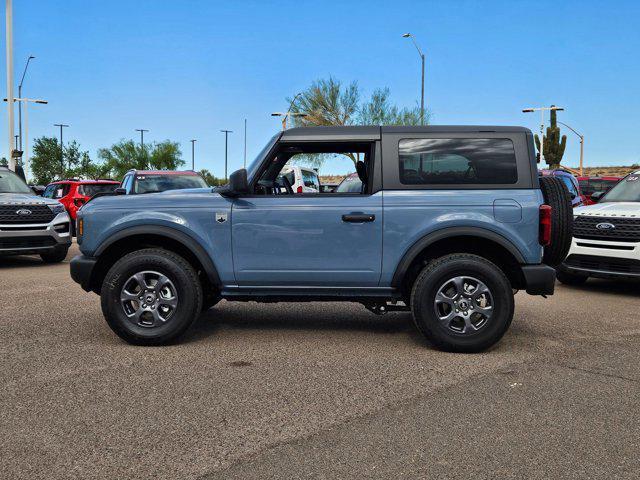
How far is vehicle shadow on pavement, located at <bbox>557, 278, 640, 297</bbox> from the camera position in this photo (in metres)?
9.13

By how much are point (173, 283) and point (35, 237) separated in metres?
7.29

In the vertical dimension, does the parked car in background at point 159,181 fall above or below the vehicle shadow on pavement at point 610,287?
above

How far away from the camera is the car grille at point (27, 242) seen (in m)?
11.4

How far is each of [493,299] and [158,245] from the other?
9.63 feet

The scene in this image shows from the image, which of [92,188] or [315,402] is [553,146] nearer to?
[92,188]

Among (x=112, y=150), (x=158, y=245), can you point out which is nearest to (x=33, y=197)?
(x=158, y=245)

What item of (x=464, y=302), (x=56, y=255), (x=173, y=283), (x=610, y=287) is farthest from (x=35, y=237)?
(x=610, y=287)

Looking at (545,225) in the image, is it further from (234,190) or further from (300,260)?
(234,190)

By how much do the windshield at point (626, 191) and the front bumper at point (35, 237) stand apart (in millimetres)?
9332

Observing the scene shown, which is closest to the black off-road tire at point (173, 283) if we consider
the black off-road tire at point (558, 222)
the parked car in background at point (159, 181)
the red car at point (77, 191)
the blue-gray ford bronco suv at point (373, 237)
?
the blue-gray ford bronco suv at point (373, 237)

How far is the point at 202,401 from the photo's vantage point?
417cm

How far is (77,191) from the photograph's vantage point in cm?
1780

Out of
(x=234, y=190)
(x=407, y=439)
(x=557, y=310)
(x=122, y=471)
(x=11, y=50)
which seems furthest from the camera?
(x=11, y=50)

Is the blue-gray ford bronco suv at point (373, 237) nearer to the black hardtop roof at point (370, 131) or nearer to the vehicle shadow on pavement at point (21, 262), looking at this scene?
the black hardtop roof at point (370, 131)
